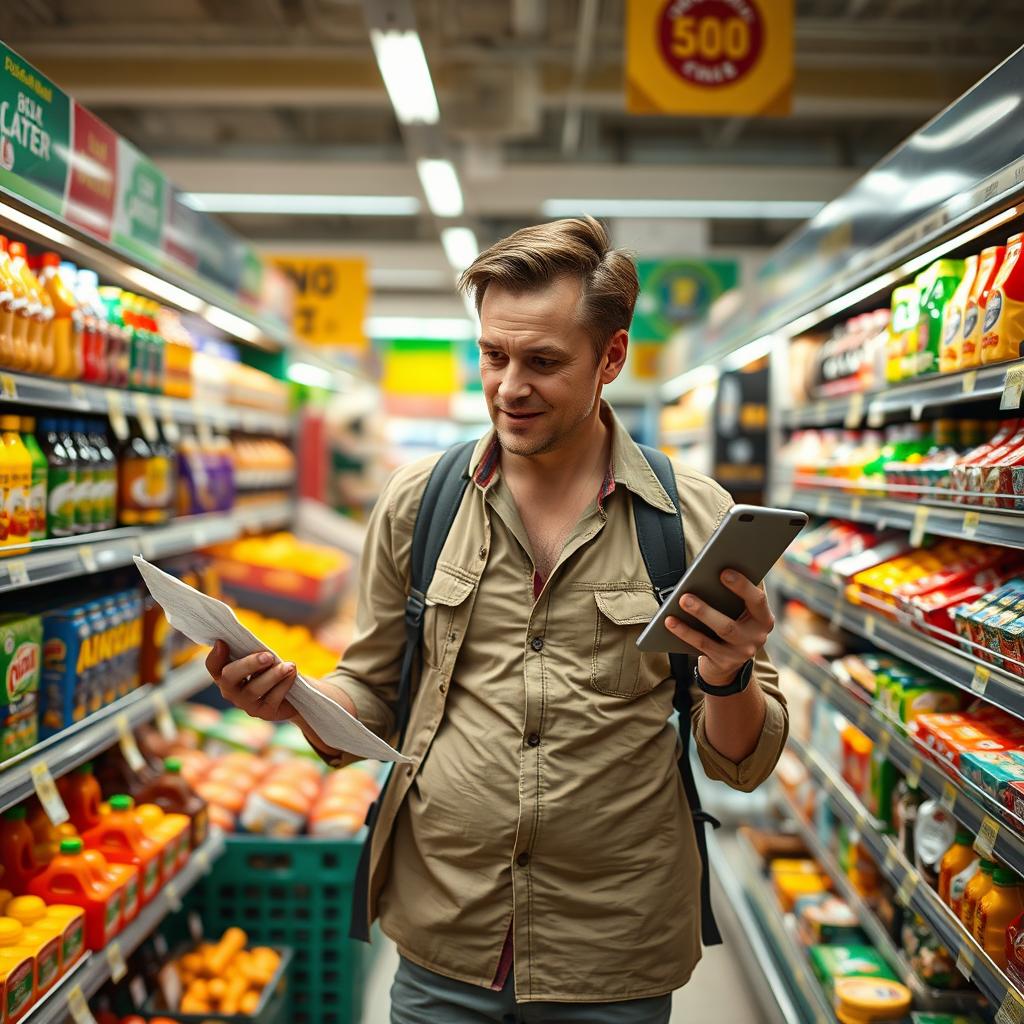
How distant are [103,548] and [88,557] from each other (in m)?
0.13

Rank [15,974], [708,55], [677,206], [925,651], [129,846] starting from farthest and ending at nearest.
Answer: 1. [677,206]
2. [708,55]
3. [129,846]
4. [925,651]
5. [15,974]

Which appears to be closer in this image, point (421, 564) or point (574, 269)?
point (574, 269)

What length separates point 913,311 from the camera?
2.98 meters

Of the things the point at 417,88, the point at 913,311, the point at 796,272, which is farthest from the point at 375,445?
the point at 913,311

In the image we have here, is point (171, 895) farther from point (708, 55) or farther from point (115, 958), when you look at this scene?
point (708, 55)

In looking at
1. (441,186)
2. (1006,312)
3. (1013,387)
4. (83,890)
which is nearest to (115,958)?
(83,890)

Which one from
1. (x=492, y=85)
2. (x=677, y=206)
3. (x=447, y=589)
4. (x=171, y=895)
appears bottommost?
(x=171, y=895)

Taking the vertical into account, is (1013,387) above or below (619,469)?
above

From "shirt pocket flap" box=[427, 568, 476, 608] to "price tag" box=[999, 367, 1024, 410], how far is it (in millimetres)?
1176

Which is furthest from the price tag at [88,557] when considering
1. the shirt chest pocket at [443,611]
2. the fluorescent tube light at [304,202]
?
the fluorescent tube light at [304,202]

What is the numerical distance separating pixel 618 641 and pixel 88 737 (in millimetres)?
1611

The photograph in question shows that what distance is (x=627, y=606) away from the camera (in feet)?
6.25

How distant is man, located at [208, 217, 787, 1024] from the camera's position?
185cm

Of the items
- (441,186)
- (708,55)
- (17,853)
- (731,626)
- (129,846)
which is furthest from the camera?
(441,186)
